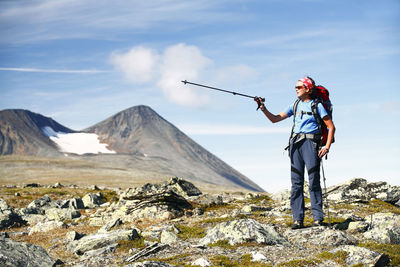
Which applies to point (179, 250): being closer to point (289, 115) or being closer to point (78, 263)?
point (78, 263)

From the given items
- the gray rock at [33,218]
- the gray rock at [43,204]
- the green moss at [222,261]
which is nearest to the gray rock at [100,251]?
the green moss at [222,261]

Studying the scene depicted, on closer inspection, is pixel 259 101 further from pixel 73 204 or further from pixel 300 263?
pixel 73 204

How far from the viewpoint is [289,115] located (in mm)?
13016

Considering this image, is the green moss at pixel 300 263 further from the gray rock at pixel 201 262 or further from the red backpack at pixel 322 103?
the red backpack at pixel 322 103

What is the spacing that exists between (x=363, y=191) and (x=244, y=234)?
1640 cm

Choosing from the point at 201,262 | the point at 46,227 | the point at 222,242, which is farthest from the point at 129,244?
the point at 46,227

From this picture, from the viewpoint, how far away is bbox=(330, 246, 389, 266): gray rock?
30.9 feet

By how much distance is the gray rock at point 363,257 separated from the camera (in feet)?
30.9

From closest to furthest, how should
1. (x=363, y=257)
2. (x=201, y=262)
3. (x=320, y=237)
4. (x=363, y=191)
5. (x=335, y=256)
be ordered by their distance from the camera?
(x=363, y=257) → (x=201, y=262) → (x=335, y=256) → (x=320, y=237) → (x=363, y=191)

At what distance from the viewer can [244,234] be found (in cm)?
1225

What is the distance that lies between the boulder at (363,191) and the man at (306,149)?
12.6m

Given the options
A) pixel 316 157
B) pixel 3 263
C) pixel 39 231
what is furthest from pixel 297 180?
pixel 39 231

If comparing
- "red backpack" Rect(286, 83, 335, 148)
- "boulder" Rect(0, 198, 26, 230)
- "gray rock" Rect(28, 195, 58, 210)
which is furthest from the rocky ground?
"gray rock" Rect(28, 195, 58, 210)

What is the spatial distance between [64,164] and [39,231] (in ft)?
587
